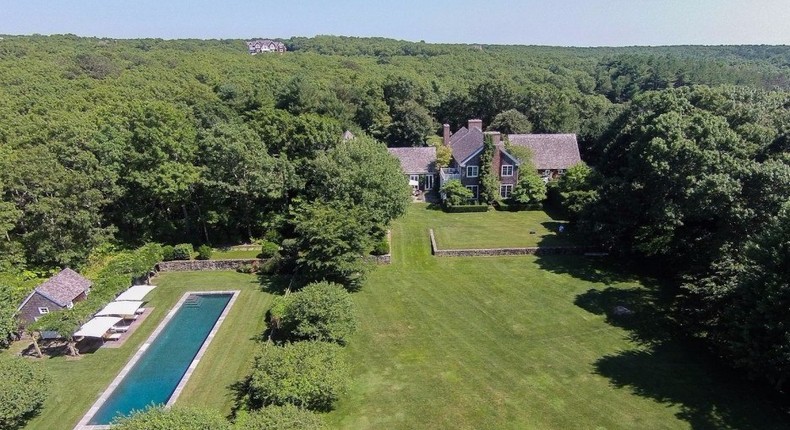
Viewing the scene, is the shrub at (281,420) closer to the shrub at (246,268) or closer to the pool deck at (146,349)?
the pool deck at (146,349)

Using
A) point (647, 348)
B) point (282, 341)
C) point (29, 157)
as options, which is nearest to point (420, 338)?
point (282, 341)

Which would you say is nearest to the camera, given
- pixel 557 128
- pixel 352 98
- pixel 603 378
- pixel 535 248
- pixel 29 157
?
pixel 603 378

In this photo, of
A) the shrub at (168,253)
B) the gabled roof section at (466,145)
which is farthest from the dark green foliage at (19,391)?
the gabled roof section at (466,145)

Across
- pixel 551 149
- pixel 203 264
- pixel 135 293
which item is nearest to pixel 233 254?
pixel 203 264

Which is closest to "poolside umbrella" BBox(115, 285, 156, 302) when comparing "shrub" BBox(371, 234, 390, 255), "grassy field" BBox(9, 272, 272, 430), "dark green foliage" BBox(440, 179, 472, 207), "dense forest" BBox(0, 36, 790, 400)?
"grassy field" BBox(9, 272, 272, 430)

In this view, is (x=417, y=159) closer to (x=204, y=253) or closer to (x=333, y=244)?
(x=333, y=244)

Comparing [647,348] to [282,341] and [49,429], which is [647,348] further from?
[49,429]
